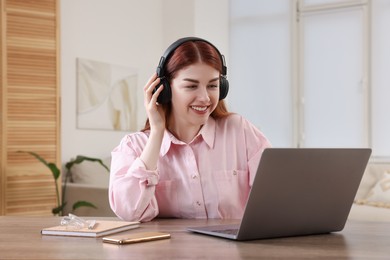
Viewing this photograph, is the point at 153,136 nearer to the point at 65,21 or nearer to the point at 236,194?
the point at 236,194

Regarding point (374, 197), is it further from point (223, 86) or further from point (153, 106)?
point (153, 106)

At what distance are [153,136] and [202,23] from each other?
194 inches

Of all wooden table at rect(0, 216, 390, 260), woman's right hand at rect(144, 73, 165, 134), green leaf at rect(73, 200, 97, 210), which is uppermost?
woman's right hand at rect(144, 73, 165, 134)

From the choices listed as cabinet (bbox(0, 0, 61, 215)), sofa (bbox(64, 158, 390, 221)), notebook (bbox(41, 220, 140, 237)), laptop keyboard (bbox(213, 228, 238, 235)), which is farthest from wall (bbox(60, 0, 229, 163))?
laptop keyboard (bbox(213, 228, 238, 235))

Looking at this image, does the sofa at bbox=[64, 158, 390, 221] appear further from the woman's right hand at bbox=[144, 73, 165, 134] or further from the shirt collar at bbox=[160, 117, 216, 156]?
the woman's right hand at bbox=[144, 73, 165, 134]

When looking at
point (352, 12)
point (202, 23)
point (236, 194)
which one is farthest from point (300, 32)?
point (236, 194)

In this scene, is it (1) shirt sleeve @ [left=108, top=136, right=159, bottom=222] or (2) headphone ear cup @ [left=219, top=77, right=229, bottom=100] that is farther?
(2) headphone ear cup @ [left=219, top=77, right=229, bottom=100]

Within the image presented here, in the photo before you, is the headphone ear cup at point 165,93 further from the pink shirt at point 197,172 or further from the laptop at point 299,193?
the laptop at point 299,193

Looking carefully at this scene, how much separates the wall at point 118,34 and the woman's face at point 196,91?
12.7 ft

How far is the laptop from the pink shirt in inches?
17.3

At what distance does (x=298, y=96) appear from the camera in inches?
272

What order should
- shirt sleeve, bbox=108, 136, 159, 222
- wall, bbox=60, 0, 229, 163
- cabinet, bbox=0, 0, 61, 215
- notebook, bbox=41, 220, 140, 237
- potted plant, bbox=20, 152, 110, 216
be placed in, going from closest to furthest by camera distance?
1. notebook, bbox=41, 220, 140, 237
2. shirt sleeve, bbox=108, 136, 159, 222
3. cabinet, bbox=0, 0, 61, 215
4. potted plant, bbox=20, 152, 110, 216
5. wall, bbox=60, 0, 229, 163

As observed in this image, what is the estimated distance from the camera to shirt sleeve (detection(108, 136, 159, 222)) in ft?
6.24

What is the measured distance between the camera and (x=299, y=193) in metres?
1.46
